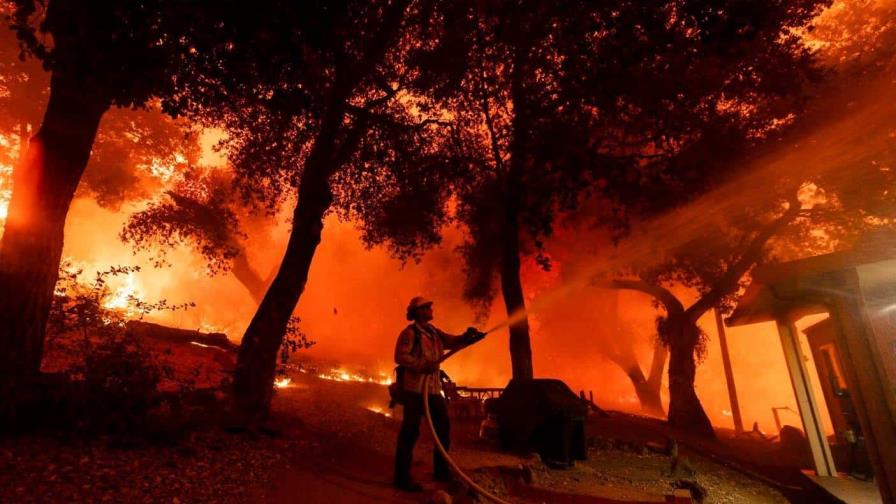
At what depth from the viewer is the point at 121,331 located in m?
8.27

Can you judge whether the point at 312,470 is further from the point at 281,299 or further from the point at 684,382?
the point at 684,382

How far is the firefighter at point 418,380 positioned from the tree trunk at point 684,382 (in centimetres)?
1424

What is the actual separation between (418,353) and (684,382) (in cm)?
1547

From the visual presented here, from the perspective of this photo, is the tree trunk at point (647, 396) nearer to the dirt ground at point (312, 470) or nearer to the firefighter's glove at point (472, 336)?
the dirt ground at point (312, 470)

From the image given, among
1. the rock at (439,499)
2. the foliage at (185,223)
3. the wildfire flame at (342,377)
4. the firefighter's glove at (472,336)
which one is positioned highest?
the foliage at (185,223)

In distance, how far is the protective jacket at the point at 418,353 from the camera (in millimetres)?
5926

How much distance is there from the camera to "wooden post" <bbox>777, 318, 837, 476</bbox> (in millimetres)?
10117

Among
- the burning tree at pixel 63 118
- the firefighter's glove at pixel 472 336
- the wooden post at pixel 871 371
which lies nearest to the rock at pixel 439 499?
the firefighter's glove at pixel 472 336

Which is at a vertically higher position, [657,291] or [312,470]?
[657,291]

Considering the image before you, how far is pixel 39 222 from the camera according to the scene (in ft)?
19.2

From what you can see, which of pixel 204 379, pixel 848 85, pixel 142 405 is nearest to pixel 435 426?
pixel 142 405

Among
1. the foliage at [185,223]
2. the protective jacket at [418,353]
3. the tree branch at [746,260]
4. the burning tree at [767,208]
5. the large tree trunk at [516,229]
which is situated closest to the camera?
the protective jacket at [418,353]

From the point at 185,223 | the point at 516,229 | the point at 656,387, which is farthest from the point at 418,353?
the point at 656,387

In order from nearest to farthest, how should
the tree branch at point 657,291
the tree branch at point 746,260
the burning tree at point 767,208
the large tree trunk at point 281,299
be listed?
the large tree trunk at point 281,299 < the burning tree at point 767,208 < the tree branch at point 746,260 < the tree branch at point 657,291
